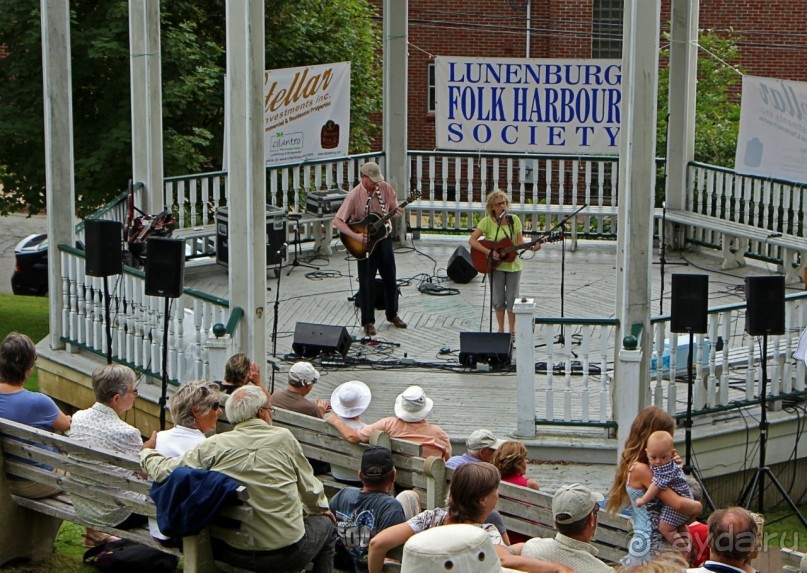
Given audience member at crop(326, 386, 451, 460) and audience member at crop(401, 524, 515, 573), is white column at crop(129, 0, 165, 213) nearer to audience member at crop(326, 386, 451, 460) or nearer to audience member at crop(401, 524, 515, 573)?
audience member at crop(326, 386, 451, 460)

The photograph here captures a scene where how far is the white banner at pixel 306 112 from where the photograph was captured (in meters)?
16.3

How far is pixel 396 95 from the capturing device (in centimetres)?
1683

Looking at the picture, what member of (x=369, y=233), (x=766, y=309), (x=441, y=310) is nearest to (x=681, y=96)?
(x=441, y=310)

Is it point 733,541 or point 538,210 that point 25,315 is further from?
point 733,541

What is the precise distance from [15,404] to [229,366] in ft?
4.72

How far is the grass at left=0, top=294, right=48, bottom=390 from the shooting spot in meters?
17.3

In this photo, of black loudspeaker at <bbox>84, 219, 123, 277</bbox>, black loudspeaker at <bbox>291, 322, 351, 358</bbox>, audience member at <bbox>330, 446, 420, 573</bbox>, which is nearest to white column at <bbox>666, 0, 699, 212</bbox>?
black loudspeaker at <bbox>291, 322, 351, 358</bbox>

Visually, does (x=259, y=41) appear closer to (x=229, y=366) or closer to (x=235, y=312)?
(x=235, y=312)

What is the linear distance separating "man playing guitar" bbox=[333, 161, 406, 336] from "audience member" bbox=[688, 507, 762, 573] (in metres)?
7.90

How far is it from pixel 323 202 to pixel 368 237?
10.5 ft

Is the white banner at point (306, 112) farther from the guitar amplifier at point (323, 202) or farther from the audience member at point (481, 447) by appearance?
the audience member at point (481, 447)

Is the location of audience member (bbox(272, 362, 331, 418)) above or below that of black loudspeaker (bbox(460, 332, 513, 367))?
above

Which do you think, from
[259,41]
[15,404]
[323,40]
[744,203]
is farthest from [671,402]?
[323,40]

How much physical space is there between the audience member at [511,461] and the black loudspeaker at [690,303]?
2.84 m
